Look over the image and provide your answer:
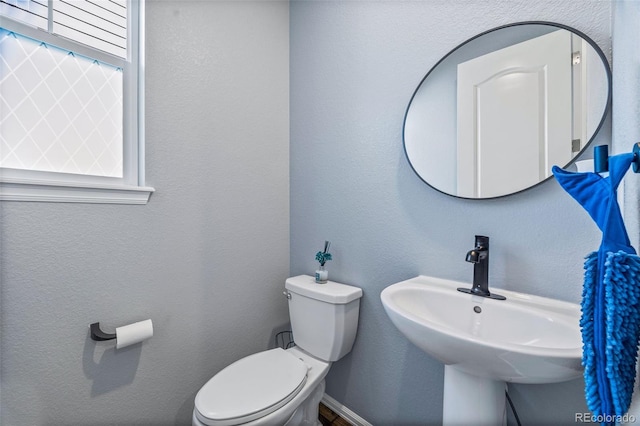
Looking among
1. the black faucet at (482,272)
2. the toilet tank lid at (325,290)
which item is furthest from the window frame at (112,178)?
the black faucet at (482,272)

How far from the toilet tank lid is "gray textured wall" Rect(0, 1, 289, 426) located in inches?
11.3

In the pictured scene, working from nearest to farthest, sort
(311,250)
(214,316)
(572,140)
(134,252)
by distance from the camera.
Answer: (572,140) < (134,252) < (214,316) < (311,250)

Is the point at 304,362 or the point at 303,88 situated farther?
the point at 303,88

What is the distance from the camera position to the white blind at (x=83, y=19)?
97 cm

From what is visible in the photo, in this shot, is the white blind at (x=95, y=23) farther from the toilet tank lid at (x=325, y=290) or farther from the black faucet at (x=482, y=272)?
the black faucet at (x=482, y=272)

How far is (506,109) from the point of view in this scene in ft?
3.19

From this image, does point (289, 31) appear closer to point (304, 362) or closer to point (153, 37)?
point (153, 37)

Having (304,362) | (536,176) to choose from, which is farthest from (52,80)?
(536,176)

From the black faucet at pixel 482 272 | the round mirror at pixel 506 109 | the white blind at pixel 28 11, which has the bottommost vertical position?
the black faucet at pixel 482 272

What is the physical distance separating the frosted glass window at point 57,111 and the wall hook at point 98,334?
1.96ft

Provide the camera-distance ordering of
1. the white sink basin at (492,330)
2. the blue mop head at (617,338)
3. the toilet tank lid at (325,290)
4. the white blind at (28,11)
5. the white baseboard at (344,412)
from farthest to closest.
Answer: the white baseboard at (344,412) → the toilet tank lid at (325,290) → the white blind at (28,11) → the white sink basin at (492,330) → the blue mop head at (617,338)

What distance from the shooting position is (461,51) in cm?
106

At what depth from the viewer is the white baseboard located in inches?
54.7

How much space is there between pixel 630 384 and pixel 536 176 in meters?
0.66
